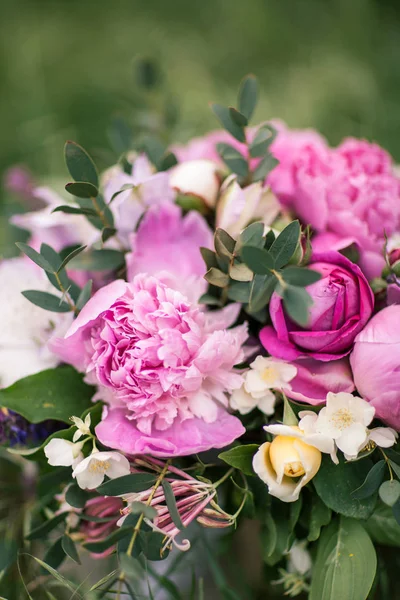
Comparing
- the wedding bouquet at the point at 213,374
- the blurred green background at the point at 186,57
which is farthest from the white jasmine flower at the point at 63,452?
the blurred green background at the point at 186,57

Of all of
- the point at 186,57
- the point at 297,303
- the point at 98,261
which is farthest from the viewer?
the point at 186,57

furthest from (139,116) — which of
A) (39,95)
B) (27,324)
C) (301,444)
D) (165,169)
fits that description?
(39,95)

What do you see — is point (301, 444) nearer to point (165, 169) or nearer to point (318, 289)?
point (318, 289)

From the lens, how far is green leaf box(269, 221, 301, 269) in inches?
13.9

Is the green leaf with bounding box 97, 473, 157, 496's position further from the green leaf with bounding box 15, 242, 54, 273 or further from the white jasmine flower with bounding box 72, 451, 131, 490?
the green leaf with bounding box 15, 242, 54, 273

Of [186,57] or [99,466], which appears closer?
[99,466]

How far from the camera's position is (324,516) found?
388 mm

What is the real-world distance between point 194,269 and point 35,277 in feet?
0.45

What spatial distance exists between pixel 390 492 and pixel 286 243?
17 cm

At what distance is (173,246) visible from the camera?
446 millimetres

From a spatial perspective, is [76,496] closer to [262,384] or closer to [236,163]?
[262,384]

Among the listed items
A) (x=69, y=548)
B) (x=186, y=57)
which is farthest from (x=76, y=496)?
(x=186, y=57)

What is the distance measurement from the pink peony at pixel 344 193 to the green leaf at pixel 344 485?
146 millimetres

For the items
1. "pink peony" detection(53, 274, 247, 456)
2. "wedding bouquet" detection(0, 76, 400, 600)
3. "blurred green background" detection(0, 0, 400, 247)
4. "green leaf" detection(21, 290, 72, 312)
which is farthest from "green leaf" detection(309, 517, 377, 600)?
"blurred green background" detection(0, 0, 400, 247)
